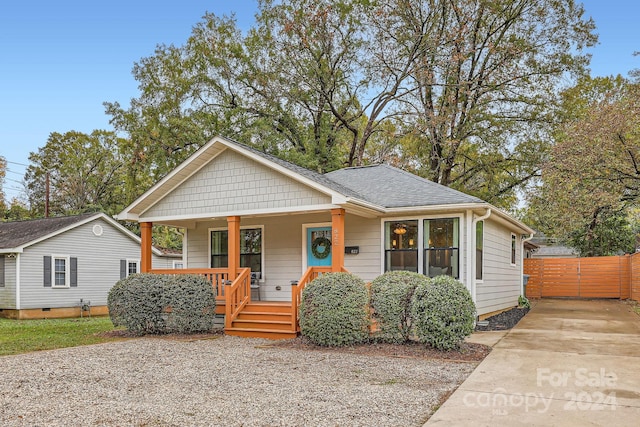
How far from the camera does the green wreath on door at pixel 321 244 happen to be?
11750mm

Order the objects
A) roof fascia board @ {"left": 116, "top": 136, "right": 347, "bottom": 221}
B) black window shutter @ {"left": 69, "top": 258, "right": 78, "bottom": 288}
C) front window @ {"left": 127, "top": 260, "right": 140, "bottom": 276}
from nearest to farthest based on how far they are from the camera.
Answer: roof fascia board @ {"left": 116, "top": 136, "right": 347, "bottom": 221}, black window shutter @ {"left": 69, "top": 258, "right": 78, "bottom": 288}, front window @ {"left": 127, "top": 260, "right": 140, "bottom": 276}

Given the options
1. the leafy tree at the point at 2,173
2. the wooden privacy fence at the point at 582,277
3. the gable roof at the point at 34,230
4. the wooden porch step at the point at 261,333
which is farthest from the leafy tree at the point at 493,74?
the leafy tree at the point at 2,173

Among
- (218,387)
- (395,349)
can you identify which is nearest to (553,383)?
(395,349)

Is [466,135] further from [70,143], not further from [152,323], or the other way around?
[70,143]

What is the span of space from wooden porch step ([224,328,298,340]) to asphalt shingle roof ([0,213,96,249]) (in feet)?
35.4

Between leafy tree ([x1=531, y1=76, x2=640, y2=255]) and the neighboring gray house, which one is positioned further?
the neighboring gray house

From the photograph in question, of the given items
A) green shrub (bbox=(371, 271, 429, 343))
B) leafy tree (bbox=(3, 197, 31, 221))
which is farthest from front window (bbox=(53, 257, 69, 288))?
leafy tree (bbox=(3, 197, 31, 221))

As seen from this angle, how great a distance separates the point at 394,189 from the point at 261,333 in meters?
4.57

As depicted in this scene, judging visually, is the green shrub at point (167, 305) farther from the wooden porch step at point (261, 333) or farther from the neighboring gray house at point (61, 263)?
the neighboring gray house at point (61, 263)

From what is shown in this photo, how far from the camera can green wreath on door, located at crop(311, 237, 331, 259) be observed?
11.8 meters

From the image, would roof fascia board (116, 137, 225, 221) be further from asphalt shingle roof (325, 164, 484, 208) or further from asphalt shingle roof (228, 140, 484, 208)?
asphalt shingle roof (325, 164, 484, 208)

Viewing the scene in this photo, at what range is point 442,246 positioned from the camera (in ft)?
35.0

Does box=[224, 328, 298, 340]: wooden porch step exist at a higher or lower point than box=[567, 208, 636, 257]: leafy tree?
lower

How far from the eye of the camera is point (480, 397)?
5.12m
